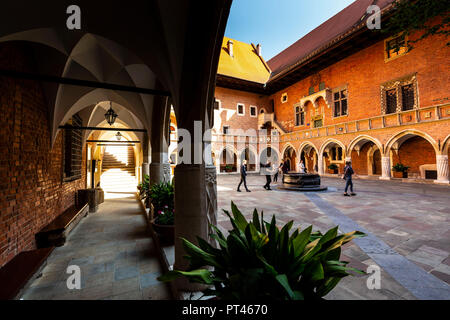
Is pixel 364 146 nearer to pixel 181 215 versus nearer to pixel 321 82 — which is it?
pixel 321 82

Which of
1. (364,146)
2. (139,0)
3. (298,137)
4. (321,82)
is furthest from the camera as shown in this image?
(298,137)

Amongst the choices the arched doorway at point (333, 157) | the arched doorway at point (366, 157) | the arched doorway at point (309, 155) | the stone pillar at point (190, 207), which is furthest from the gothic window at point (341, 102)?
the stone pillar at point (190, 207)

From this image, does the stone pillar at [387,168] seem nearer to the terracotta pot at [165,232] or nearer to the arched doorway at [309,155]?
the arched doorway at [309,155]

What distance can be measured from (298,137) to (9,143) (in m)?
20.2

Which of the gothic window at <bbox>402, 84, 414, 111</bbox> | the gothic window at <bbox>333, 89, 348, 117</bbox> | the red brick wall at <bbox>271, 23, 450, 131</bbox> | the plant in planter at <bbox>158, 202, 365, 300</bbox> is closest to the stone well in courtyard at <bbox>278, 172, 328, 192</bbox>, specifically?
the red brick wall at <bbox>271, 23, 450, 131</bbox>

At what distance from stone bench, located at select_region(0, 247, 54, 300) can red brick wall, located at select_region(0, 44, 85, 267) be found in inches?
11.4

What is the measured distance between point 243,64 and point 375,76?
1429 centimetres

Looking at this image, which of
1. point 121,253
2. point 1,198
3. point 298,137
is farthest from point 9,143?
point 298,137

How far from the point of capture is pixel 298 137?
19.8 metres

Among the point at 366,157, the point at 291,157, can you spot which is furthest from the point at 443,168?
the point at 291,157

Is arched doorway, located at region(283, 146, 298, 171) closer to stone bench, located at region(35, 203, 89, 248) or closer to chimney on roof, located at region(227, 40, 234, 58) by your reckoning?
chimney on roof, located at region(227, 40, 234, 58)

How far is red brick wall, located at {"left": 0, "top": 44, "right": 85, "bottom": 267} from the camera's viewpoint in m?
3.05

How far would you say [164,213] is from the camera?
424cm

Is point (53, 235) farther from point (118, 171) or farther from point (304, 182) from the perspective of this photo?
point (118, 171)
